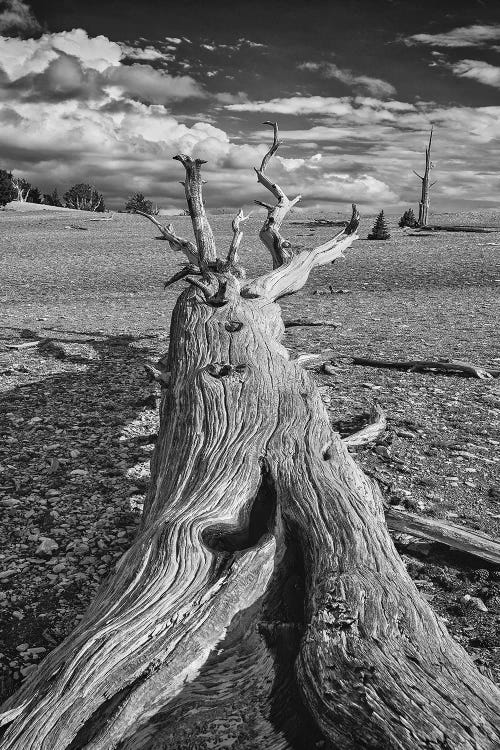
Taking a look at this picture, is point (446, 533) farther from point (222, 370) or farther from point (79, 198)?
point (79, 198)

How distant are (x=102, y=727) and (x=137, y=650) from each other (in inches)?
12.6

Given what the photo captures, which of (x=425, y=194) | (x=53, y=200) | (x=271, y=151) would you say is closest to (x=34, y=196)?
(x=53, y=200)

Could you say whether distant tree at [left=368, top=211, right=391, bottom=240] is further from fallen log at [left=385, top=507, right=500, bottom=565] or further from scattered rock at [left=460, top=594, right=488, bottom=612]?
scattered rock at [left=460, top=594, right=488, bottom=612]

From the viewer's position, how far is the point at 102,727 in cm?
243

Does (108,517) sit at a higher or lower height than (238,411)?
lower

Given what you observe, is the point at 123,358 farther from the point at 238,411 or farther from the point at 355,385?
the point at 238,411

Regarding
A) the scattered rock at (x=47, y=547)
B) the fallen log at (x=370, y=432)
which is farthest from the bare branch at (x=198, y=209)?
the scattered rock at (x=47, y=547)

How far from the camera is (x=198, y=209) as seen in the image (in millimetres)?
10039

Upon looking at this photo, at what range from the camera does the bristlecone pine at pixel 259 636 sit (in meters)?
2.37

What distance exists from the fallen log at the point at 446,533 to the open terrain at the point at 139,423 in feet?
0.47

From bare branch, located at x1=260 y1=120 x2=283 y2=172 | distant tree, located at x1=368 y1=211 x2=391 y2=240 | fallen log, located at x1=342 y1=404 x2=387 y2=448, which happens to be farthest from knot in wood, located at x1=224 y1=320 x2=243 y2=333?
distant tree, located at x1=368 y1=211 x2=391 y2=240

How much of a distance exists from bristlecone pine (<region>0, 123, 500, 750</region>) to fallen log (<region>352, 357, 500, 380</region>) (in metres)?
5.22

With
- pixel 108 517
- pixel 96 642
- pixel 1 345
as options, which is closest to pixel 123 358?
pixel 1 345

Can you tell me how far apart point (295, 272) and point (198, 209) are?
186 cm
